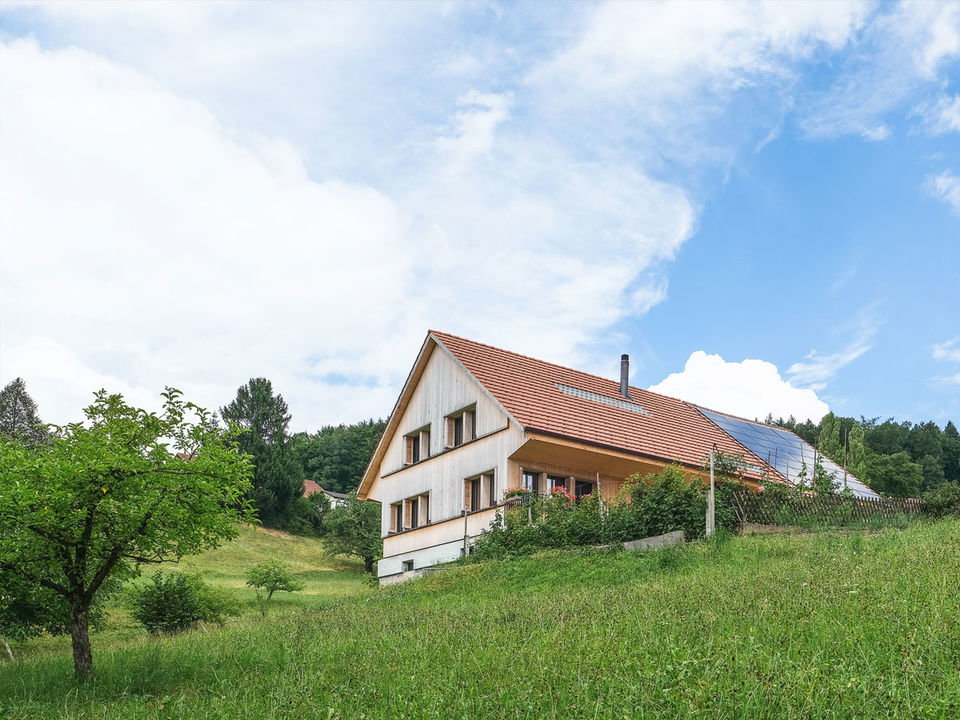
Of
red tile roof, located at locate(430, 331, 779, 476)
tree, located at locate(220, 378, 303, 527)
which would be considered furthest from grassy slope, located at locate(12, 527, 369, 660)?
red tile roof, located at locate(430, 331, 779, 476)

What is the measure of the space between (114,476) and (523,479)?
1676cm

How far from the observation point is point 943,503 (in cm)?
2177

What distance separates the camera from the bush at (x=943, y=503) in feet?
70.6

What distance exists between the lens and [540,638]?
11258 millimetres

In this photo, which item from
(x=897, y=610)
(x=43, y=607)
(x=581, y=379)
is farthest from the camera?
(x=581, y=379)

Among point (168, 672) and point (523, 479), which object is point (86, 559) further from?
point (523, 479)

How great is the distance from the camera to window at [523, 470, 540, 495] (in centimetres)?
2851

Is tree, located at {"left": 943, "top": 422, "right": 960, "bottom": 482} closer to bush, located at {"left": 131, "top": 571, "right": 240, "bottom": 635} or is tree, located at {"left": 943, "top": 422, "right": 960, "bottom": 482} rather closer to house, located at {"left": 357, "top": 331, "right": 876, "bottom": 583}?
house, located at {"left": 357, "top": 331, "right": 876, "bottom": 583}

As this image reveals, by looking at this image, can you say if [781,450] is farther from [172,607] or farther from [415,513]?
[172,607]

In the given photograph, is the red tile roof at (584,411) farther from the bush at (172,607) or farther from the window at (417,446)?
the bush at (172,607)

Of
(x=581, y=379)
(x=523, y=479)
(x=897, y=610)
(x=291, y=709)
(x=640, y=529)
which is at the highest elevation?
(x=581, y=379)

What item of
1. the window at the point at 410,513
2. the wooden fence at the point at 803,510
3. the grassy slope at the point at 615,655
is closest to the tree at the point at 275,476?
the window at the point at 410,513

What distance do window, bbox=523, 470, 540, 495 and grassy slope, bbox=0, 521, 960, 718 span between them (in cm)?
1056

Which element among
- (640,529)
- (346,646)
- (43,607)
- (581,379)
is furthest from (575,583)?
(581,379)
